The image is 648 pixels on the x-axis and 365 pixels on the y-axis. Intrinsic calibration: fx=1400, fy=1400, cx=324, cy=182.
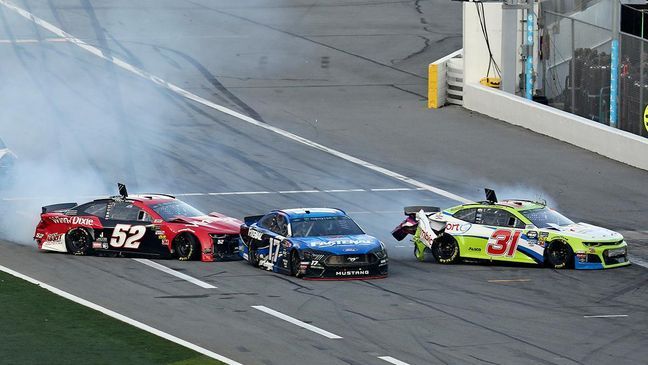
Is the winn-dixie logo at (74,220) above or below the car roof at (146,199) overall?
below

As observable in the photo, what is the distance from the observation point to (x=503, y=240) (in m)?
26.6

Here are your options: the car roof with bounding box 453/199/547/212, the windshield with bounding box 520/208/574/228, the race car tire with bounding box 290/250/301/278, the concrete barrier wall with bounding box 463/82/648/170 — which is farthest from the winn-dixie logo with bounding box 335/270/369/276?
the concrete barrier wall with bounding box 463/82/648/170

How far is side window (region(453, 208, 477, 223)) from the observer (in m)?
Result: 27.3

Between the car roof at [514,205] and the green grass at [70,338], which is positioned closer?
the green grass at [70,338]

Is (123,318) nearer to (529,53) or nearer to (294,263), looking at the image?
(294,263)

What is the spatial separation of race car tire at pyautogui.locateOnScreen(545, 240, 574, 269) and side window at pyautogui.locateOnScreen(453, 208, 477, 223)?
1800 millimetres

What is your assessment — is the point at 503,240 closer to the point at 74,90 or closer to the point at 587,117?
the point at 587,117

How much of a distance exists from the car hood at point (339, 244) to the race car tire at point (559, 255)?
11.0 feet

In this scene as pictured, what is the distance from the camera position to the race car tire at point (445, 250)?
27.2 metres

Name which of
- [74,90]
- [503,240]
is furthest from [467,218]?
[74,90]

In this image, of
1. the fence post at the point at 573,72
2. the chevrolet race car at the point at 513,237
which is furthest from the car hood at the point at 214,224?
the fence post at the point at 573,72

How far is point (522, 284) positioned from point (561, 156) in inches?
564

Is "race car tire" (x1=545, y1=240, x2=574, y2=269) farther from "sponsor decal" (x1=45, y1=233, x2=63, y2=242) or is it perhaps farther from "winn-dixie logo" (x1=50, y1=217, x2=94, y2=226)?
"sponsor decal" (x1=45, y1=233, x2=63, y2=242)

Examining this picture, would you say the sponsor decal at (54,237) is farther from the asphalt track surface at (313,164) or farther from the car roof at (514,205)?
the car roof at (514,205)
